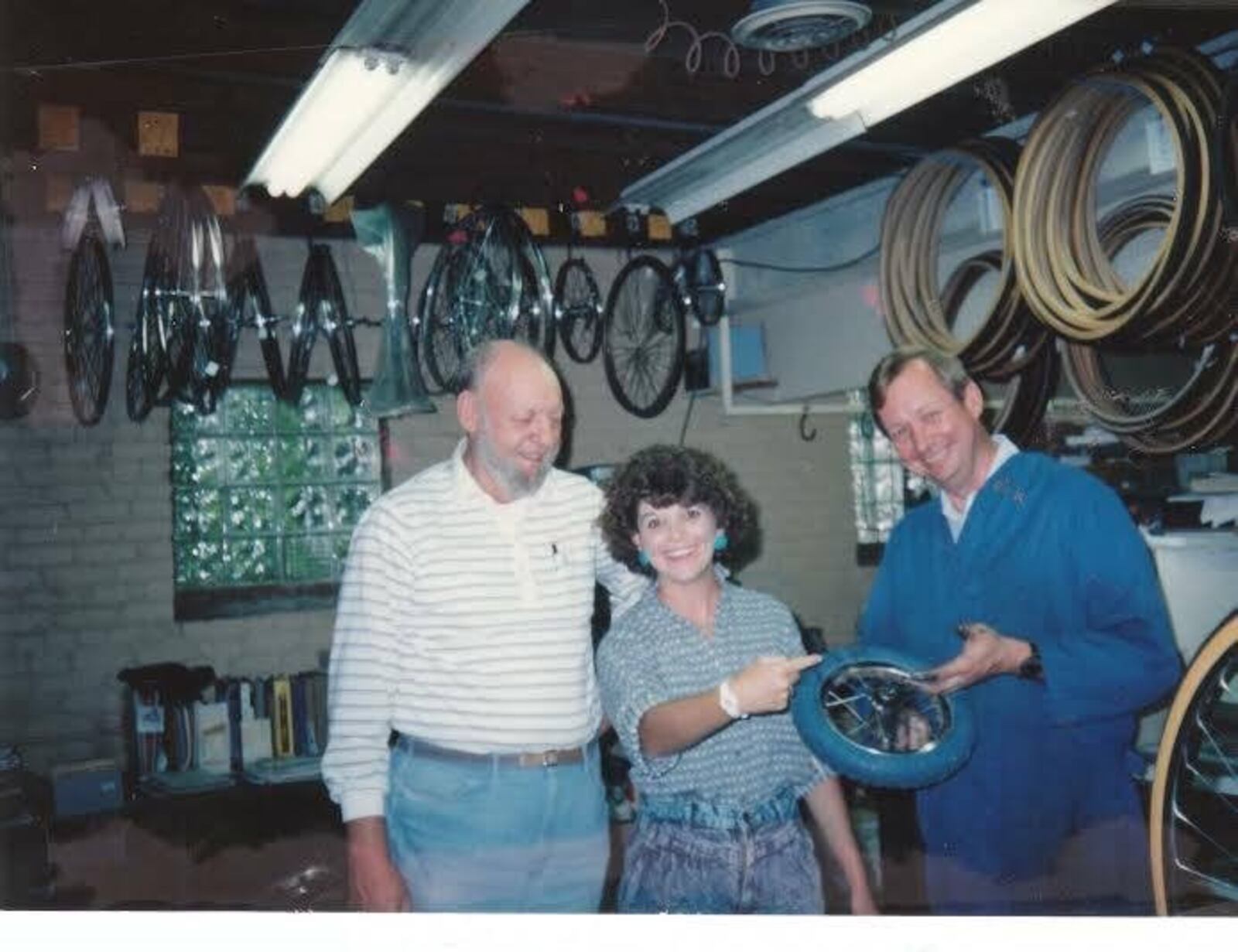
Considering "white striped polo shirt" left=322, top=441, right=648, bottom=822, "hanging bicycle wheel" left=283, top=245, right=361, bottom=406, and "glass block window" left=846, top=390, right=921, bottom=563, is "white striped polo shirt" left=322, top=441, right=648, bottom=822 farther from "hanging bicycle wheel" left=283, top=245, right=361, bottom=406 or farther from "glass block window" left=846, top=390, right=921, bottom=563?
"glass block window" left=846, top=390, right=921, bottom=563

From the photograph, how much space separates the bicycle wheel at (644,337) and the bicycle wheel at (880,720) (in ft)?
12.3

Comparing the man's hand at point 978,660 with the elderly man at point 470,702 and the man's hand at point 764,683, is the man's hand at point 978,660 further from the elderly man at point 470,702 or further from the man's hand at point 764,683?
the elderly man at point 470,702

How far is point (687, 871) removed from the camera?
207 centimetres

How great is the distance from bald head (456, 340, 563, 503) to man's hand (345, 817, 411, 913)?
0.85m

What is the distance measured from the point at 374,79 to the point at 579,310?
264cm

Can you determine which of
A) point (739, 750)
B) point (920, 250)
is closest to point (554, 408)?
point (739, 750)

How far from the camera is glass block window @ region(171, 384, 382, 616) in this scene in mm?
5898

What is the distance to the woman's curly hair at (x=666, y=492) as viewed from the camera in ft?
7.52

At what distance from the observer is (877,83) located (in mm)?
3084

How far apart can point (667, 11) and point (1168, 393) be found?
7.83 ft

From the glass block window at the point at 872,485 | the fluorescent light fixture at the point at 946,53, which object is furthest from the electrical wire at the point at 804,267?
the fluorescent light fixture at the point at 946,53

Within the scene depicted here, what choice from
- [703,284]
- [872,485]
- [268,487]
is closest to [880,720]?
[703,284]

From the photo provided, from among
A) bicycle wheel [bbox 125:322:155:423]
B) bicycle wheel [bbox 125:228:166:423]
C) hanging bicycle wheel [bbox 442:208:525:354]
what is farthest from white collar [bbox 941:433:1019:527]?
bicycle wheel [bbox 125:322:155:423]

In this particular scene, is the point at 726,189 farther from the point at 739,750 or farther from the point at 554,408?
the point at 739,750
